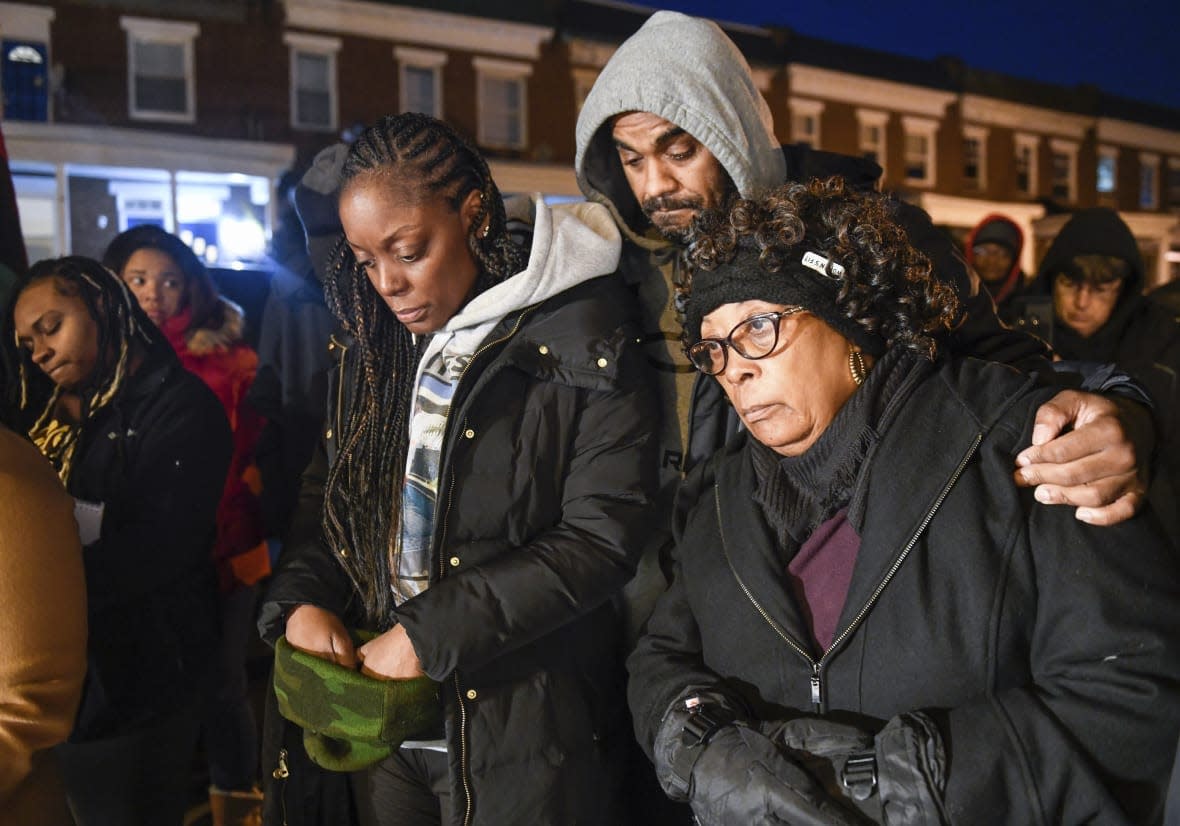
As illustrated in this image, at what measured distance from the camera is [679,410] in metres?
2.30

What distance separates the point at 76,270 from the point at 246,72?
56.5ft

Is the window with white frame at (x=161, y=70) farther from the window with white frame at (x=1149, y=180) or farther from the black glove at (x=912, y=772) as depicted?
the window with white frame at (x=1149, y=180)

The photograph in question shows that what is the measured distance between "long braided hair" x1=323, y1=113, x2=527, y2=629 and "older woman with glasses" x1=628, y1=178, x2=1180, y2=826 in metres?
0.64

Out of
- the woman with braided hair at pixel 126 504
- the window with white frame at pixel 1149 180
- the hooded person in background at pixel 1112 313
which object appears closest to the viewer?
the woman with braided hair at pixel 126 504

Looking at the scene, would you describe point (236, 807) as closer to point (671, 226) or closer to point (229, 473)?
point (229, 473)

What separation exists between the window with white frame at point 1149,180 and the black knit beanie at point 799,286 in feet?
106

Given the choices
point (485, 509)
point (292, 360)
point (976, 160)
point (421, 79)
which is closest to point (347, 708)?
point (485, 509)

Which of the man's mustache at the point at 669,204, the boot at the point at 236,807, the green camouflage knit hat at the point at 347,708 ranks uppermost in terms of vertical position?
the man's mustache at the point at 669,204

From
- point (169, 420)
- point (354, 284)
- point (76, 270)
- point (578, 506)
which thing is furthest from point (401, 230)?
point (76, 270)

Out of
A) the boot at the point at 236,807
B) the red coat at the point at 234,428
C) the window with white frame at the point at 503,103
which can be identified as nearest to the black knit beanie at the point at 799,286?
the red coat at the point at 234,428

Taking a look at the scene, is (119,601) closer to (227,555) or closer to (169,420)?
(169,420)

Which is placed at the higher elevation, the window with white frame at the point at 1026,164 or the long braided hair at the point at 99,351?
the window with white frame at the point at 1026,164

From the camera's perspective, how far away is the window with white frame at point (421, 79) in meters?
19.2

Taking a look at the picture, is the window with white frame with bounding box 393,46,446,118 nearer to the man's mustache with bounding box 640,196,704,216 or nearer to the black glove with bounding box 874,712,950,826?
the man's mustache with bounding box 640,196,704,216
